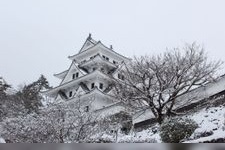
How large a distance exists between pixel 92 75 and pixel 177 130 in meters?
20.0

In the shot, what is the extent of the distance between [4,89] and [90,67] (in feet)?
31.9

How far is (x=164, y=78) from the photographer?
19047mm

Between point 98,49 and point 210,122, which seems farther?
point 98,49

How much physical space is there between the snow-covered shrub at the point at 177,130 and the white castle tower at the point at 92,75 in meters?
16.9

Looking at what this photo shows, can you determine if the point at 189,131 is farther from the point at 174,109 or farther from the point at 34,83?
the point at 34,83

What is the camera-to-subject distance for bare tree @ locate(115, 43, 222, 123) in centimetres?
1820

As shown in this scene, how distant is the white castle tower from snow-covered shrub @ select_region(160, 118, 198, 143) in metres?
16.9

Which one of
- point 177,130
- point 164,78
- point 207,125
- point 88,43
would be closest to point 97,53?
point 88,43

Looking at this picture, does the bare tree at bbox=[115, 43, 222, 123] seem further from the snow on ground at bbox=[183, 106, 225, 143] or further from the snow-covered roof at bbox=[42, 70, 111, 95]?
the snow-covered roof at bbox=[42, 70, 111, 95]

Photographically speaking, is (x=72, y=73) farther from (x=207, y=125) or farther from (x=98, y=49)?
(x=207, y=125)

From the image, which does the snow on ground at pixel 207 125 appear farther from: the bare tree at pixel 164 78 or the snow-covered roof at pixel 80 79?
the snow-covered roof at pixel 80 79

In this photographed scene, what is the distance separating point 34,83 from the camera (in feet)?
135

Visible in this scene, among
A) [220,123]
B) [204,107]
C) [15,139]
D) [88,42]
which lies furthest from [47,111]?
[88,42]

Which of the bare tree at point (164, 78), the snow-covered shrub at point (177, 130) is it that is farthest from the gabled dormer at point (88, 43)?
the snow-covered shrub at point (177, 130)
